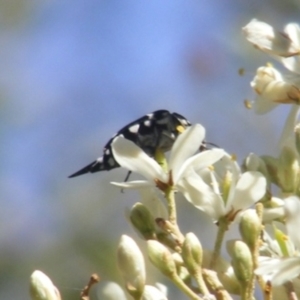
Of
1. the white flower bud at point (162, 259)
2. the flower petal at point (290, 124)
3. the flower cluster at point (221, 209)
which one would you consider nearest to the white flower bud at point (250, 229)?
the flower cluster at point (221, 209)

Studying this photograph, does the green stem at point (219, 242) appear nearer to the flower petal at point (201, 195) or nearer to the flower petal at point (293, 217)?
the flower petal at point (201, 195)

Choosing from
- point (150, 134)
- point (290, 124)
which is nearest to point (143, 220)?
point (150, 134)

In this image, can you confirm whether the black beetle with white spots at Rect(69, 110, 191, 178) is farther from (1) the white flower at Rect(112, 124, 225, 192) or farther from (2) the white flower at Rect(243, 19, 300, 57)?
(2) the white flower at Rect(243, 19, 300, 57)

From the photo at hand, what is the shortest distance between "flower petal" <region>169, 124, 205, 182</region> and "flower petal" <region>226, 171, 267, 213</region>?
83 millimetres

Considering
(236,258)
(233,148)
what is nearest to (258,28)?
(236,258)

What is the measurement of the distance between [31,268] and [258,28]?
2.18m

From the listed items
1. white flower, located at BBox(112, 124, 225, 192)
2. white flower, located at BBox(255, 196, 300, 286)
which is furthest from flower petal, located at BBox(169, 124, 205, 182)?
white flower, located at BBox(255, 196, 300, 286)

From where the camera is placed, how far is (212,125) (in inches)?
140

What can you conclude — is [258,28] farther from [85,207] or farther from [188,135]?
[85,207]

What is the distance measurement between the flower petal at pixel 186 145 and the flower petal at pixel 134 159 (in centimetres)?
3

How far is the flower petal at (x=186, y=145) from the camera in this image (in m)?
1.28

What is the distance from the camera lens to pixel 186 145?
1287 millimetres

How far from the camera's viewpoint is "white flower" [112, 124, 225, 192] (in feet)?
4.18

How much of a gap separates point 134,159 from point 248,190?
173mm
